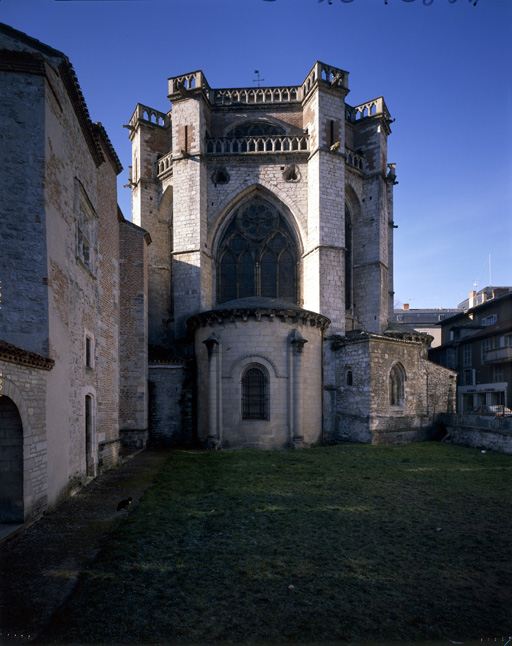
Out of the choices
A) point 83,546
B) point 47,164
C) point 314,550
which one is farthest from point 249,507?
point 47,164

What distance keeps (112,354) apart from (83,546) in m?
8.52

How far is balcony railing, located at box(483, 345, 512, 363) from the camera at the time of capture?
1000 inches

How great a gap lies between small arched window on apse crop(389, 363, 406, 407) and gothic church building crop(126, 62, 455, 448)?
0.06m

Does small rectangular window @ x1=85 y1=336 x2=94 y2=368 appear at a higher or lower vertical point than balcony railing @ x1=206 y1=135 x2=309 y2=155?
lower

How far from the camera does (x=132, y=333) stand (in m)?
16.8

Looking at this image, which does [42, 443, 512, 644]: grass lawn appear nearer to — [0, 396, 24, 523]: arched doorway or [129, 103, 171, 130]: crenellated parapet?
[0, 396, 24, 523]: arched doorway

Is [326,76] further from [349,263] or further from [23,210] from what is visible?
[23,210]

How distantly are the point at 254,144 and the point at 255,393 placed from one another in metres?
14.2

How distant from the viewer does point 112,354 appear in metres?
14.3

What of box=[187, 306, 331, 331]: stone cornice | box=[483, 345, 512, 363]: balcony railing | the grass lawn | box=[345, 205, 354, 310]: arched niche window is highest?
box=[345, 205, 354, 310]: arched niche window

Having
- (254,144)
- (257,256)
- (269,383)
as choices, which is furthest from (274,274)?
(269,383)

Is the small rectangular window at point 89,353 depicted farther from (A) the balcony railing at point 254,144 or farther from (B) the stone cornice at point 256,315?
(A) the balcony railing at point 254,144

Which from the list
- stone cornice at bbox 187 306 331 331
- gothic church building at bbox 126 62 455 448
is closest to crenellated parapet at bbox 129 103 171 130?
gothic church building at bbox 126 62 455 448

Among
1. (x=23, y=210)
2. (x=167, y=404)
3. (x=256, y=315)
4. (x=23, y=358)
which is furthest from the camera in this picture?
(x=167, y=404)
